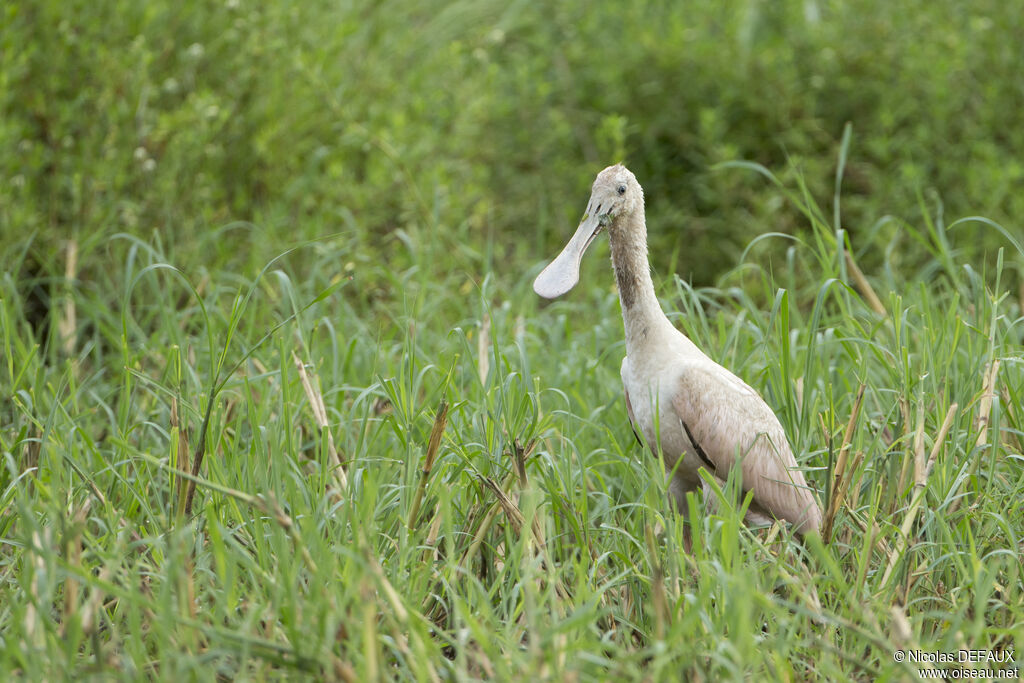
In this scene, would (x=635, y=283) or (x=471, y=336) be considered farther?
(x=471, y=336)

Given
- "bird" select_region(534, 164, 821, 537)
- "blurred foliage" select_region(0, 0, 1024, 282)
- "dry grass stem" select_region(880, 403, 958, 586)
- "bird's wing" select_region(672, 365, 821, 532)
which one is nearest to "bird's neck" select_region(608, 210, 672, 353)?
"bird" select_region(534, 164, 821, 537)

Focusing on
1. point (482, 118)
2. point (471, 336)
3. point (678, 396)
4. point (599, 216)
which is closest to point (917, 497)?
point (678, 396)

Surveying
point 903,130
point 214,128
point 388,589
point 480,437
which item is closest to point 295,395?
point 480,437

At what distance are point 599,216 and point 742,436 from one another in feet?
2.76

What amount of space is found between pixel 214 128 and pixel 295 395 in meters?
1.95

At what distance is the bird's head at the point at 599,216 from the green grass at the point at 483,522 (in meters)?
0.41

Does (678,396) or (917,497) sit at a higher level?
(678,396)

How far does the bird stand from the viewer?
10.8 feet

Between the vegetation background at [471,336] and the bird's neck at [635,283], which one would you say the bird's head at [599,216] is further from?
the vegetation background at [471,336]

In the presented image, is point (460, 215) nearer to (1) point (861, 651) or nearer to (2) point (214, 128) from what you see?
(2) point (214, 128)

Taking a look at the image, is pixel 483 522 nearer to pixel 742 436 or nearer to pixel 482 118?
pixel 742 436

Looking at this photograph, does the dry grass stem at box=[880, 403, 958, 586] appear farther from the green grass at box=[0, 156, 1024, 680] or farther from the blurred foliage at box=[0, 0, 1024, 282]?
the blurred foliage at box=[0, 0, 1024, 282]

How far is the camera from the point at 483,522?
2.97 m

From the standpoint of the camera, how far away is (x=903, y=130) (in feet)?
22.5
